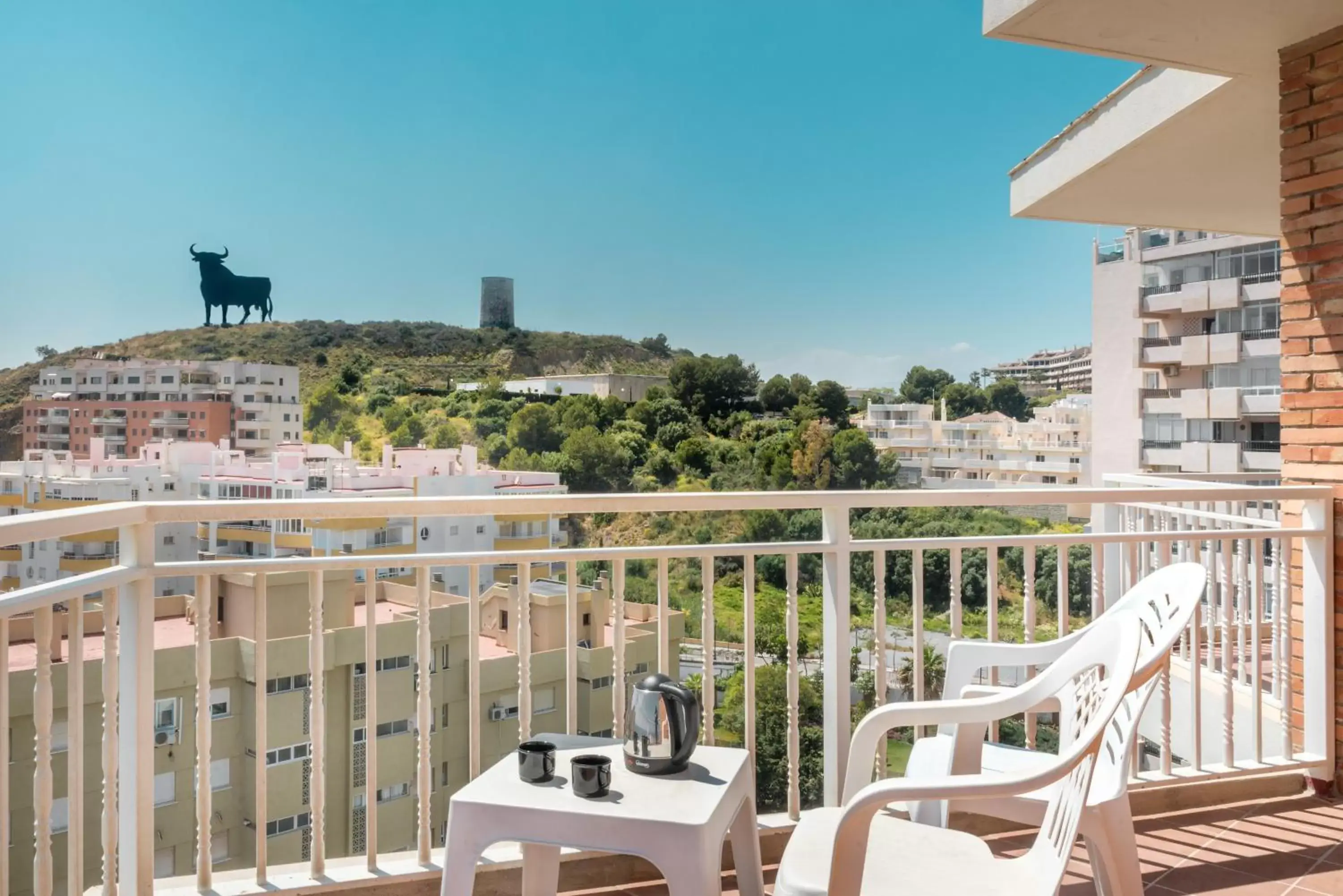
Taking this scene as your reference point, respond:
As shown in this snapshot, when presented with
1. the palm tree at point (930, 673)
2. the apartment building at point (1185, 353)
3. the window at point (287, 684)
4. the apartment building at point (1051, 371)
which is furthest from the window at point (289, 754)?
the apartment building at point (1051, 371)

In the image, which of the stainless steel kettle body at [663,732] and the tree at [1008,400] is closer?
the stainless steel kettle body at [663,732]

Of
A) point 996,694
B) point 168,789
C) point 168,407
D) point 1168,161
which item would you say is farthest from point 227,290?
point 996,694

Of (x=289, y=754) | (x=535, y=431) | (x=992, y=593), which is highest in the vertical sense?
(x=535, y=431)

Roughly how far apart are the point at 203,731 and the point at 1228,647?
2.77 m

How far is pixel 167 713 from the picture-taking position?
34.4ft

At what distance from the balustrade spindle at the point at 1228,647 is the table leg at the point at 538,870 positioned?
2.02 m

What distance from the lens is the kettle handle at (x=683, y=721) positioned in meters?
1.52

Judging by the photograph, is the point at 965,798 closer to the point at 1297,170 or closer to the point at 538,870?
the point at 538,870

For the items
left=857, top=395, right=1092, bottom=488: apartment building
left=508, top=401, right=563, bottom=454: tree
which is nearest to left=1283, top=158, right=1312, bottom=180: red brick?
left=857, top=395, right=1092, bottom=488: apartment building

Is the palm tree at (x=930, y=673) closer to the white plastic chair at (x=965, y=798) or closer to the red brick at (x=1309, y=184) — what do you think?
the red brick at (x=1309, y=184)

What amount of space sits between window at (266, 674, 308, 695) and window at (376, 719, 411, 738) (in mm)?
1660

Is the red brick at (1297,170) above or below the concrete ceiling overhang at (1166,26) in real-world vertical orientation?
below

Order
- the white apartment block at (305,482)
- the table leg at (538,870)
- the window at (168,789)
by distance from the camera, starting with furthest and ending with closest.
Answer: the white apartment block at (305,482) < the window at (168,789) < the table leg at (538,870)

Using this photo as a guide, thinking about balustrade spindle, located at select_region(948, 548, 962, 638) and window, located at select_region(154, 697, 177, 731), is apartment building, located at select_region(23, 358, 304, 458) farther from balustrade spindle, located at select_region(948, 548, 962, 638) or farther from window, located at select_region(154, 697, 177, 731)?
balustrade spindle, located at select_region(948, 548, 962, 638)
